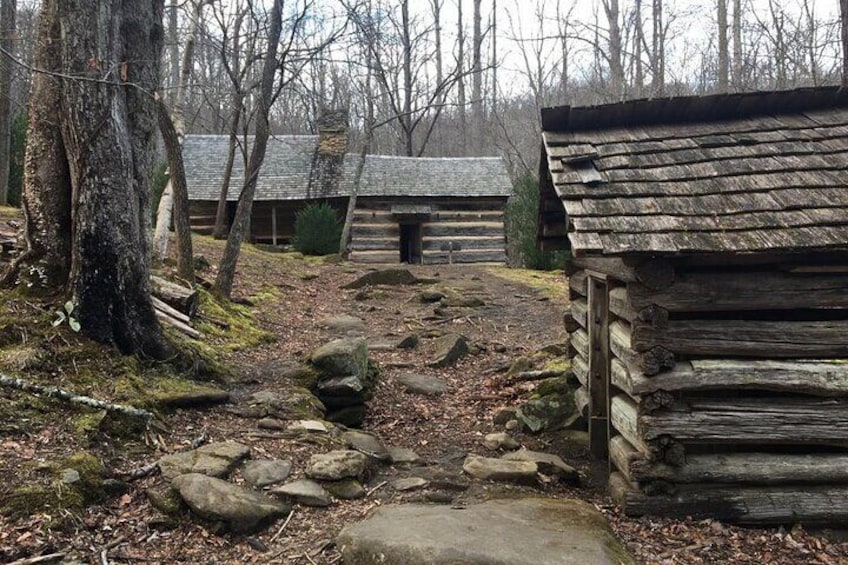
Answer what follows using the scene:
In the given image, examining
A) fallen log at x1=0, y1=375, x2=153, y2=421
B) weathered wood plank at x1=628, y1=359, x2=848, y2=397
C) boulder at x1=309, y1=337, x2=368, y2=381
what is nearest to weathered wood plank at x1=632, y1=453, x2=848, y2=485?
weathered wood plank at x1=628, y1=359, x2=848, y2=397

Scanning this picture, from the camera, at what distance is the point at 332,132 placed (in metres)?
24.7

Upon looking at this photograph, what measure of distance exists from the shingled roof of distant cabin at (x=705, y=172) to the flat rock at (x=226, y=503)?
280 centimetres

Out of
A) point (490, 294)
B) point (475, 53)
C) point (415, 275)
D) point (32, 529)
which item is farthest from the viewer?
point (475, 53)

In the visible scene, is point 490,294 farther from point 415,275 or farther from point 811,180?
point 811,180

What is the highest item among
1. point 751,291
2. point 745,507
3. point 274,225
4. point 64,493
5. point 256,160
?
point 256,160

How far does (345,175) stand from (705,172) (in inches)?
753

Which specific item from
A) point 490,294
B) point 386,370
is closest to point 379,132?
point 490,294

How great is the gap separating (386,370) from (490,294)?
254 inches

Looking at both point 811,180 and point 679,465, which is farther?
point 811,180

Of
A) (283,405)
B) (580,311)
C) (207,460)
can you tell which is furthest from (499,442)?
(207,460)

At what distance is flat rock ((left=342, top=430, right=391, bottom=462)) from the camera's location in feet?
17.9

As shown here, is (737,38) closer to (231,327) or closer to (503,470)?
(231,327)

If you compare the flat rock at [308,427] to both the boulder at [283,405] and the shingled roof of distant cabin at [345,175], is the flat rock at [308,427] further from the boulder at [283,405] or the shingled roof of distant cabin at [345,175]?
the shingled roof of distant cabin at [345,175]

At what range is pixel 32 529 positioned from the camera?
11.1 ft
